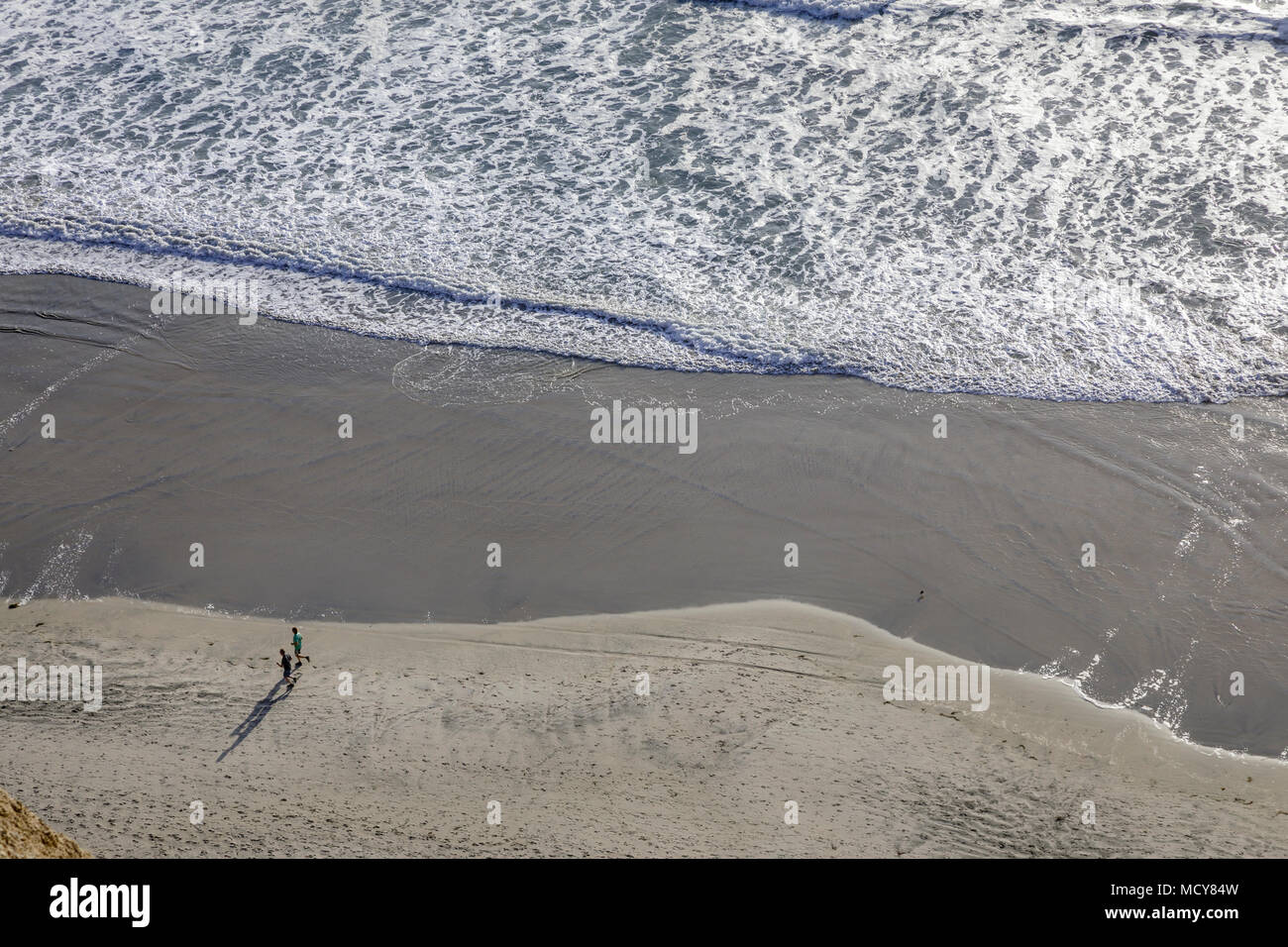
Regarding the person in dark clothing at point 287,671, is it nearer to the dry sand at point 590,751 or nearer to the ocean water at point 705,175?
the dry sand at point 590,751

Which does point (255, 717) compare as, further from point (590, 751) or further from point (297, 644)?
point (590, 751)

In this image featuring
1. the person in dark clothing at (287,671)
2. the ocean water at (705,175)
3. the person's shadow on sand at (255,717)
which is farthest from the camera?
the ocean water at (705,175)

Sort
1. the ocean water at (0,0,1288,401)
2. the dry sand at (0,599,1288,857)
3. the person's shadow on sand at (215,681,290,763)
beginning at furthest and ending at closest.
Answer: the ocean water at (0,0,1288,401)
the person's shadow on sand at (215,681,290,763)
the dry sand at (0,599,1288,857)

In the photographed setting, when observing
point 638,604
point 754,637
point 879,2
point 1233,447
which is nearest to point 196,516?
point 638,604

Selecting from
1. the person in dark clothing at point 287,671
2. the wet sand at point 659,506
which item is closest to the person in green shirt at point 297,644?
the person in dark clothing at point 287,671

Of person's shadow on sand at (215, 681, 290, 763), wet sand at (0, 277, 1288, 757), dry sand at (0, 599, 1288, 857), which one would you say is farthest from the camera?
wet sand at (0, 277, 1288, 757)

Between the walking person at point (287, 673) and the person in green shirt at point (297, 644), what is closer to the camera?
the walking person at point (287, 673)

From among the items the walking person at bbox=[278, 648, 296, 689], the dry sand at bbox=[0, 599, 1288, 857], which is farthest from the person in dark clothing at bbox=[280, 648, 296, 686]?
the dry sand at bbox=[0, 599, 1288, 857]

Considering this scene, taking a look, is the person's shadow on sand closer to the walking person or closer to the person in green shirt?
the walking person
